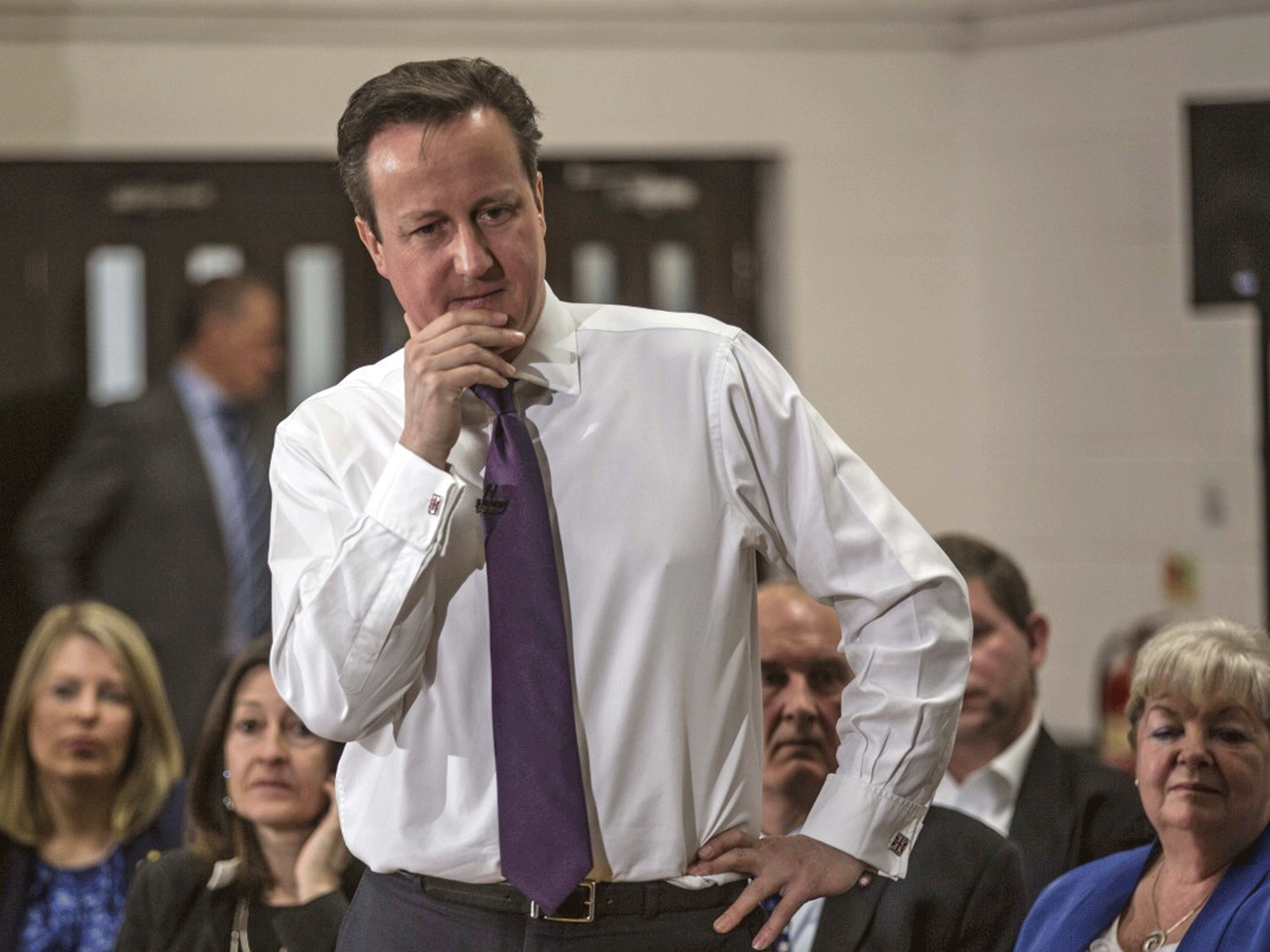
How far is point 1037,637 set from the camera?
2861 millimetres

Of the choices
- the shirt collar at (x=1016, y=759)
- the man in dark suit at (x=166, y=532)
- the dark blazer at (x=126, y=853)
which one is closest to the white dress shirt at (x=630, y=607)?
the shirt collar at (x=1016, y=759)

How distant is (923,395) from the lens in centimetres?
538

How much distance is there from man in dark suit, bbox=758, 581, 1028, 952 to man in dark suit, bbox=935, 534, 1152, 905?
235mm

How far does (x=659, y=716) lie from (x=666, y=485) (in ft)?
0.66

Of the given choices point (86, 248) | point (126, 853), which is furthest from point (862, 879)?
point (86, 248)

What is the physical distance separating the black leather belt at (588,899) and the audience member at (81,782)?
5.45 ft

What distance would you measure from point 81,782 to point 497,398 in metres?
1.90

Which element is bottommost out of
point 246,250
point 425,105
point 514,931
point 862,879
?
point 862,879

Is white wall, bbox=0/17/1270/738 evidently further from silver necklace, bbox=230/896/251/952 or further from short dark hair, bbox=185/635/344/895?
silver necklace, bbox=230/896/251/952

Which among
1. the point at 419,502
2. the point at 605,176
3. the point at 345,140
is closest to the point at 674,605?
the point at 419,502

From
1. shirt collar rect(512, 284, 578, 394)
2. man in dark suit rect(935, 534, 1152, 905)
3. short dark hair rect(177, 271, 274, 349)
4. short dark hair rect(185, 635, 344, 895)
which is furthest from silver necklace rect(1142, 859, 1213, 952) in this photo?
short dark hair rect(177, 271, 274, 349)

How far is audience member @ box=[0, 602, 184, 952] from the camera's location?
2.96 metres

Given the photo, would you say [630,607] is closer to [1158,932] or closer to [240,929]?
[1158,932]

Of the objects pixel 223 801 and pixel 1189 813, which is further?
pixel 223 801
